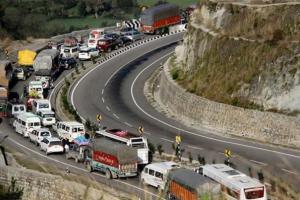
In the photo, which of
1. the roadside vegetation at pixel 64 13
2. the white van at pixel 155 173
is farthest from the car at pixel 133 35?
the white van at pixel 155 173

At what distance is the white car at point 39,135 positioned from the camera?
1980 inches

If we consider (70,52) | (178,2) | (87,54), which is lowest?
(178,2)

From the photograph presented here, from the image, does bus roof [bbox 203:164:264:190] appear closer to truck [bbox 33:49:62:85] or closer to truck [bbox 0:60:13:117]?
truck [bbox 0:60:13:117]

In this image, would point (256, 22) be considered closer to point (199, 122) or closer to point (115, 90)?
point (199, 122)

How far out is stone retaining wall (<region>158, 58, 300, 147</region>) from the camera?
48.5m

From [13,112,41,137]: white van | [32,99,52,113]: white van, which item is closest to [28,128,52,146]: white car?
[13,112,41,137]: white van

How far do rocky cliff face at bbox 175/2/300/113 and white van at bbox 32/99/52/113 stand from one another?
10.5 meters

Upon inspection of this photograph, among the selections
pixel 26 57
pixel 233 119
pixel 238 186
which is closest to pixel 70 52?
pixel 26 57

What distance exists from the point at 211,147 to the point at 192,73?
13554mm

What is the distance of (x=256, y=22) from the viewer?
5688 cm

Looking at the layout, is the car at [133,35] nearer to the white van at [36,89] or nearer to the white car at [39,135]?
the white van at [36,89]

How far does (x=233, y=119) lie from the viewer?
5197 cm

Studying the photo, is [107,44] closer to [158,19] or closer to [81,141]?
[158,19]

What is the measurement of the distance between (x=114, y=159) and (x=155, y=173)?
3.09m
